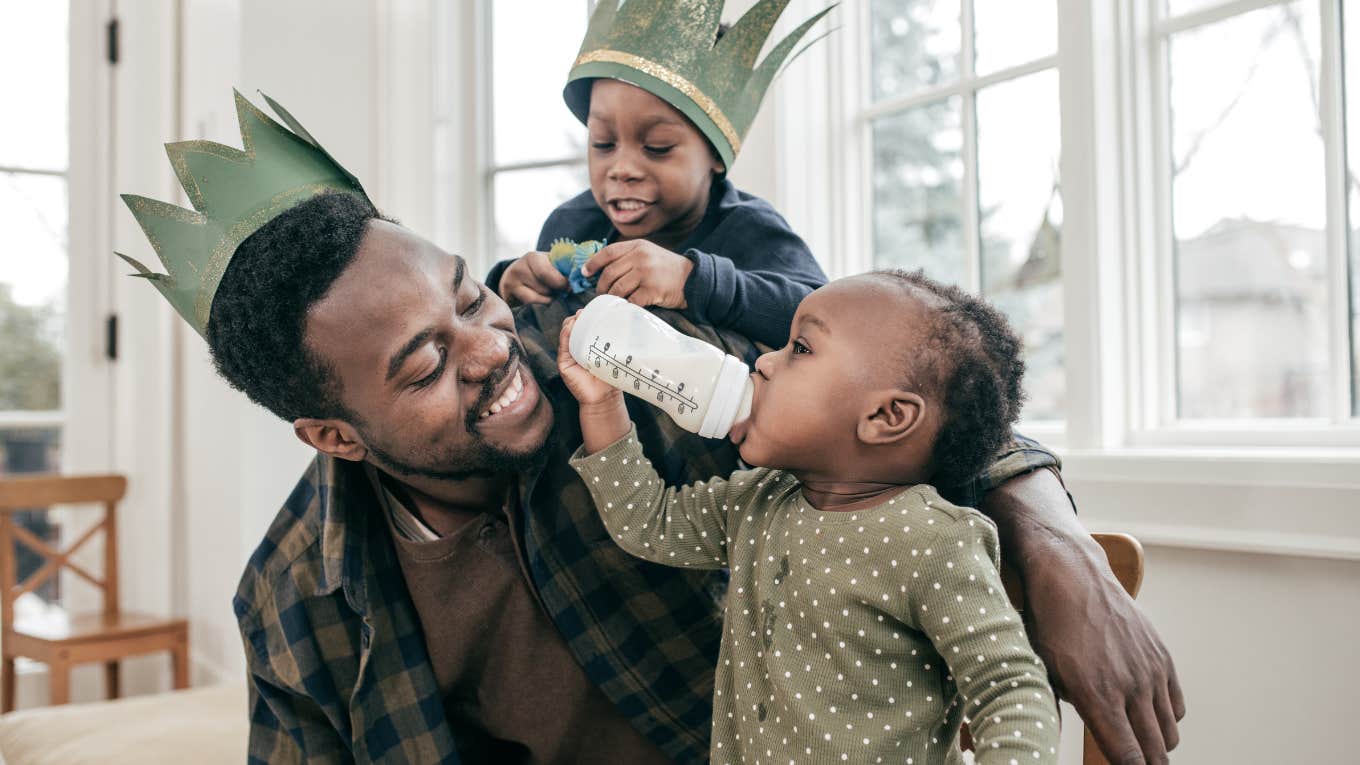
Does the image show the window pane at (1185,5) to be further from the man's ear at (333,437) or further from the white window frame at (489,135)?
the white window frame at (489,135)

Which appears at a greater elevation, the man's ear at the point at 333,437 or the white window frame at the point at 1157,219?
the white window frame at the point at 1157,219

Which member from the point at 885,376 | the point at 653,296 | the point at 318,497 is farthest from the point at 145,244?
the point at 885,376

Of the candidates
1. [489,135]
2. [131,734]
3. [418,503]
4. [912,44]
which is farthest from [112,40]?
[418,503]

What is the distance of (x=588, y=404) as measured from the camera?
103cm

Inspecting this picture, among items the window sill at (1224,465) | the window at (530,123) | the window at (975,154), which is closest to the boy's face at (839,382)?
the window sill at (1224,465)

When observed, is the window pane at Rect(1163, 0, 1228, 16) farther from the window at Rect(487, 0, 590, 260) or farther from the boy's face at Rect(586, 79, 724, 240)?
the window at Rect(487, 0, 590, 260)

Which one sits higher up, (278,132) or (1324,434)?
(278,132)

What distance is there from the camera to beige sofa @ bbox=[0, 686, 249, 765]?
1.82m

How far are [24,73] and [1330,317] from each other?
383 centimetres

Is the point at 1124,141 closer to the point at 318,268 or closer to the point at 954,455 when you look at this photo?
the point at 954,455

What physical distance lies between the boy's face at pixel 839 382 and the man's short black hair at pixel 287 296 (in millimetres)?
483

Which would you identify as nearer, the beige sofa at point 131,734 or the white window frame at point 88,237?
the beige sofa at point 131,734

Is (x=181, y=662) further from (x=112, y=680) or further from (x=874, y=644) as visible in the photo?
(x=874, y=644)

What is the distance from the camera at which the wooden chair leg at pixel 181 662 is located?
3.13 metres
